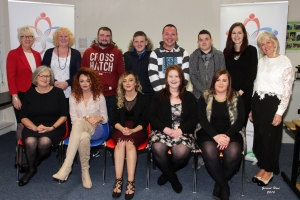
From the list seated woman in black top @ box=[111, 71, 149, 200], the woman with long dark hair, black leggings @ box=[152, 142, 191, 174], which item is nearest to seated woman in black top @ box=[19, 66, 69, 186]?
seated woman in black top @ box=[111, 71, 149, 200]

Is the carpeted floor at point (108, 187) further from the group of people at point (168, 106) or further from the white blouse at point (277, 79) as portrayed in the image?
the white blouse at point (277, 79)

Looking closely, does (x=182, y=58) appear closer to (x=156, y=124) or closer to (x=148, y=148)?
(x=156, y=124)

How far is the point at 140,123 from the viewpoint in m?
3.07

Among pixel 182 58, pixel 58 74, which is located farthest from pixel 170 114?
pixel 58 74

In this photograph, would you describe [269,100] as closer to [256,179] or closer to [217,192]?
[256,179]

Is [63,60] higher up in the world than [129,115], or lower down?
higher up

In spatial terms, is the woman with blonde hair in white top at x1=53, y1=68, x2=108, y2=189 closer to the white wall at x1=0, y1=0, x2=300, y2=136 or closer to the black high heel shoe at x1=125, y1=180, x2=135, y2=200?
the black high heel shoe at x1=125, y1=180, x2=135, y2=200

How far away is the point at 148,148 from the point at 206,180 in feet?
2.64

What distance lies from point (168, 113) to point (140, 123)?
12.6 inches

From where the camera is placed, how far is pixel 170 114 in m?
2.97

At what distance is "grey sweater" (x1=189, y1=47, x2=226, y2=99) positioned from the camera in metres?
3.19

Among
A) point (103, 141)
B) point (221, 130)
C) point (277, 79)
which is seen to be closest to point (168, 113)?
point (221, 130)

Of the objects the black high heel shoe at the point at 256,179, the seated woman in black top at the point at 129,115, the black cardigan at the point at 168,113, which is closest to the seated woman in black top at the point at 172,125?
the black cardigan at the point at 168,113

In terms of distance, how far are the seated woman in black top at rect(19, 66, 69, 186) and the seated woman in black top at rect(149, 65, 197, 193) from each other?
3.28 ft
